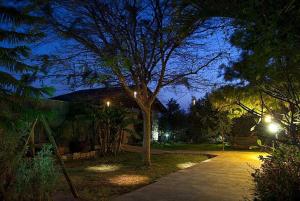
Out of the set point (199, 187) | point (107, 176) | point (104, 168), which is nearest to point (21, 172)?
point (199, 187)

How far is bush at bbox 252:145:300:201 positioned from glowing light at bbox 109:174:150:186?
16.0 feet

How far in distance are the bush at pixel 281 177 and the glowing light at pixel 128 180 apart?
16.0ft

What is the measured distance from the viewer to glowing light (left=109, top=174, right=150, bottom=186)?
1076 centimetres

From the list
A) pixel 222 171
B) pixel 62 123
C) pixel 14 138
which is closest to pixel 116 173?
pixel 222 171

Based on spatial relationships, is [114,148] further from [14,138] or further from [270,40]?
[270,40]

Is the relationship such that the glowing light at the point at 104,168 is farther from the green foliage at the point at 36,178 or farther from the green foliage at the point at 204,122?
the green foliage at the point at 204,122

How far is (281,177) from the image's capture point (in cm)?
606

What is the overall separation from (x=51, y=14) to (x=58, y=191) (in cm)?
700

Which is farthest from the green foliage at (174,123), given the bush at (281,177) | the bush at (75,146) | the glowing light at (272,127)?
the bush at (281,177)

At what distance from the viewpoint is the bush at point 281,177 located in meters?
5.85

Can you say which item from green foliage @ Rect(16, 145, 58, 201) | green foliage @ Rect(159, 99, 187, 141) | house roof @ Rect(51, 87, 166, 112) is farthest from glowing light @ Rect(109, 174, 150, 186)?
green foliage @ Rect(159, 99, 187, 141)

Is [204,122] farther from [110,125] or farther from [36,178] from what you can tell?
[36,178]

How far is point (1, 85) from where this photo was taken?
6.50m

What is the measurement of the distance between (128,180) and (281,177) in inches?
239
